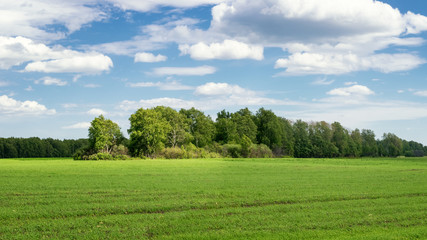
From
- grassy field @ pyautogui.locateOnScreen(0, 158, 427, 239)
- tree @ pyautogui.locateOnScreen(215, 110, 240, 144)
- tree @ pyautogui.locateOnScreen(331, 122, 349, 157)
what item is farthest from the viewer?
tree @ pyautogui.locateOnScreen(331, 122, 349, 157)

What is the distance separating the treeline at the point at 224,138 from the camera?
291 feet

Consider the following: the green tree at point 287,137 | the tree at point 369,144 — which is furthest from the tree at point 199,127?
the tree at point 369,144

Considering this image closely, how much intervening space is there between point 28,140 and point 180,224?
424 feet

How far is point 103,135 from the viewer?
8556cm

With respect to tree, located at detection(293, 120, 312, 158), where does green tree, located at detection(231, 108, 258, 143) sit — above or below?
above

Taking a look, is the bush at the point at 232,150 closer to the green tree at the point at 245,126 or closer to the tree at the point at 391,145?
the green tree at the point at 245,126

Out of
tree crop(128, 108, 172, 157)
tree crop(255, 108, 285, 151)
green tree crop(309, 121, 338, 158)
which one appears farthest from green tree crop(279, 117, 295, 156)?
tree crop(128, 108, 172, 157)

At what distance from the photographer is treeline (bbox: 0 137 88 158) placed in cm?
12431

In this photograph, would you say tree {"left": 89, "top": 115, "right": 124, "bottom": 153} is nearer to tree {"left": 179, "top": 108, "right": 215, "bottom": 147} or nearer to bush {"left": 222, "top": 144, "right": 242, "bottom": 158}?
tree {"left": 179, "top": 108, "right": 215, "bottom": 147}

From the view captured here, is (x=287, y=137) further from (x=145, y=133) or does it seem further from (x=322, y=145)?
(x=145, y=133)

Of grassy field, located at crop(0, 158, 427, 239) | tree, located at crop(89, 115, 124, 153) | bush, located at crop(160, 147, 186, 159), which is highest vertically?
tree, located at crop(89, 115, 124, 153)

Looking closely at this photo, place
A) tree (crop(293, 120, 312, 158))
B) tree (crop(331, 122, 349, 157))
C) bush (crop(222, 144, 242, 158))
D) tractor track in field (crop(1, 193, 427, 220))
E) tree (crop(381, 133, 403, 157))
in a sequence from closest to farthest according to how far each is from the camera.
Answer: tractor track in field (crop(1, 193, 427, 220))
bush (crop(222, 144, 242, 158))
tree (crop(293, 120, 312, 158))
tree (crop(331, 122, 349, 157))
tree (crop(381, 133, 403, 157))

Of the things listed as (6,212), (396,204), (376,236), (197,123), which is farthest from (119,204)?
(197,123)

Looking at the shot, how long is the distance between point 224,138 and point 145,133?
3708cm
